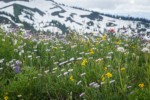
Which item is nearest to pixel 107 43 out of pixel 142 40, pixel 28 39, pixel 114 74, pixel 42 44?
pixel 142 40

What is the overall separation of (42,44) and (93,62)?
11.8ft

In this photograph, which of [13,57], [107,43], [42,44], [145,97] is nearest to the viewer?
[145,97]

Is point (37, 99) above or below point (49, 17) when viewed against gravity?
above

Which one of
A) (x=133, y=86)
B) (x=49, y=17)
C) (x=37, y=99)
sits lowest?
(x=49, y=17)

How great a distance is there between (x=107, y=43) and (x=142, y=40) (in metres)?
1.06

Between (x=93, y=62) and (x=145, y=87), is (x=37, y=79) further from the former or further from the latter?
(x=145, y=87)

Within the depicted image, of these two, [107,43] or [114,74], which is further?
[107,43]

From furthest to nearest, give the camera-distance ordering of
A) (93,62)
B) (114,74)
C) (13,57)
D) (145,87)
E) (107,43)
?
(107,43), (13,57), (93,62), (114,74), (145,87)

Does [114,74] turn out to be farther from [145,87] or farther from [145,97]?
[145,97]

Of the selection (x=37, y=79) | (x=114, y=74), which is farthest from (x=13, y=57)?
(x=114, y=74)

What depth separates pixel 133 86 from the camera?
5062mm

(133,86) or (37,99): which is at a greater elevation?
(133,86)

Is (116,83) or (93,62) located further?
(93,62)

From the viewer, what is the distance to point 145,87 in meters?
4.84
